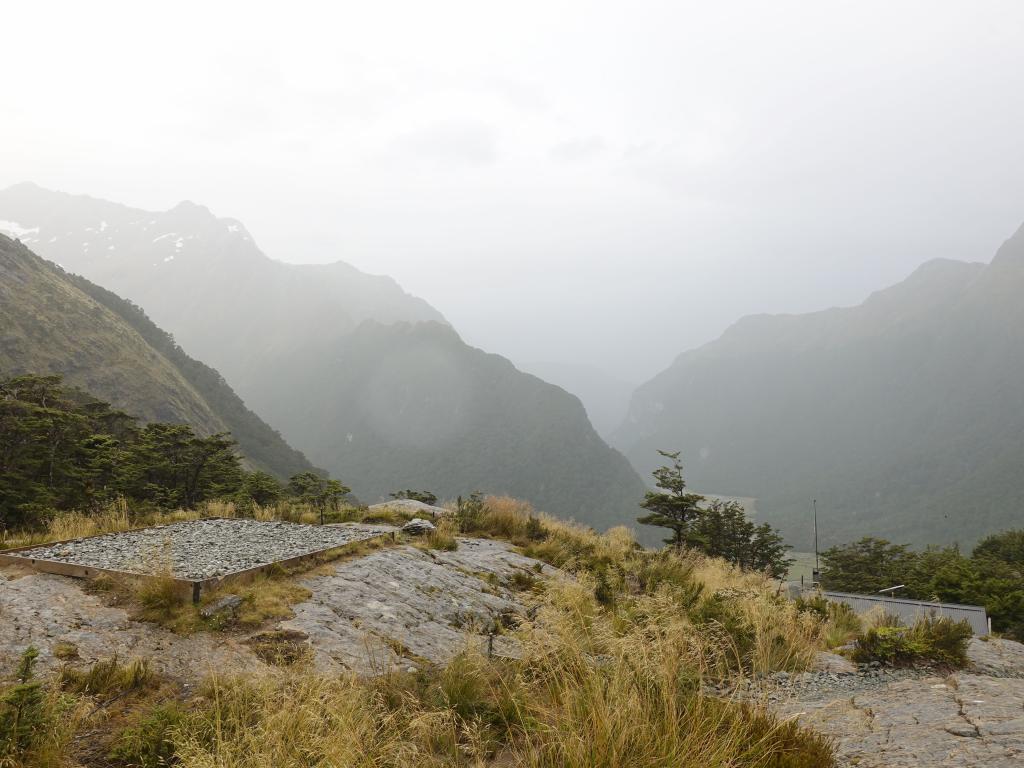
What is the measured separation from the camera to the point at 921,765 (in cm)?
375

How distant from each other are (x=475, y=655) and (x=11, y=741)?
3.77m

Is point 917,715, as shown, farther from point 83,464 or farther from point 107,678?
point 83,464

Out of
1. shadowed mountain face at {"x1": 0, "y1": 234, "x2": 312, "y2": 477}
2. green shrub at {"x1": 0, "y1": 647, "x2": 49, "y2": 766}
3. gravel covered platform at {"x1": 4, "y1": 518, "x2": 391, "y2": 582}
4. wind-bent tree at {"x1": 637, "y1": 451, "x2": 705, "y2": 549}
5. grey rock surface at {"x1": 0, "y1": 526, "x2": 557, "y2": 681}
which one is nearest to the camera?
green shrub at {"x1": 0, "y1": 647, "x2": 49, "y2": 766}

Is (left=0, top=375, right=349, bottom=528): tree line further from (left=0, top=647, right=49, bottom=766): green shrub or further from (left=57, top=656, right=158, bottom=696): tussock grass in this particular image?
(left=0, top=647, right=49, bottom=766): green shrub

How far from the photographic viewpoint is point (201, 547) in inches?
392

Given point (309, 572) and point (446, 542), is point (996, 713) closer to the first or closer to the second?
point (309, 572)

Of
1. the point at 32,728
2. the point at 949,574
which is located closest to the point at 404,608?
the point at 32,728

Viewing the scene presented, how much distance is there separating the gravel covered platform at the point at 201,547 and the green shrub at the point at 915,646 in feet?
29.5

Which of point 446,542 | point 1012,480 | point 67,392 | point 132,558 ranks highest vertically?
point 67,392

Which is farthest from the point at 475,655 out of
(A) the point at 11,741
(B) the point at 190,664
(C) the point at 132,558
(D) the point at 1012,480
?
(D) the point at 1012,480

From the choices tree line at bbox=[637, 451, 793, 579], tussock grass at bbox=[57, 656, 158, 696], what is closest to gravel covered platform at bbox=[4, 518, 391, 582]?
tussock grass at bbox=[57, 656, 158, 696]

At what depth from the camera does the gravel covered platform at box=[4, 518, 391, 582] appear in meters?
8.16

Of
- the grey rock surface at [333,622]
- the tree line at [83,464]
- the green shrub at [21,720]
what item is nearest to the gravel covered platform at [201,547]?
the grey rock surface at [333,622]

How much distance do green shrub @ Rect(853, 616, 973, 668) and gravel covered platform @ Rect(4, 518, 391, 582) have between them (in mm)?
9004
